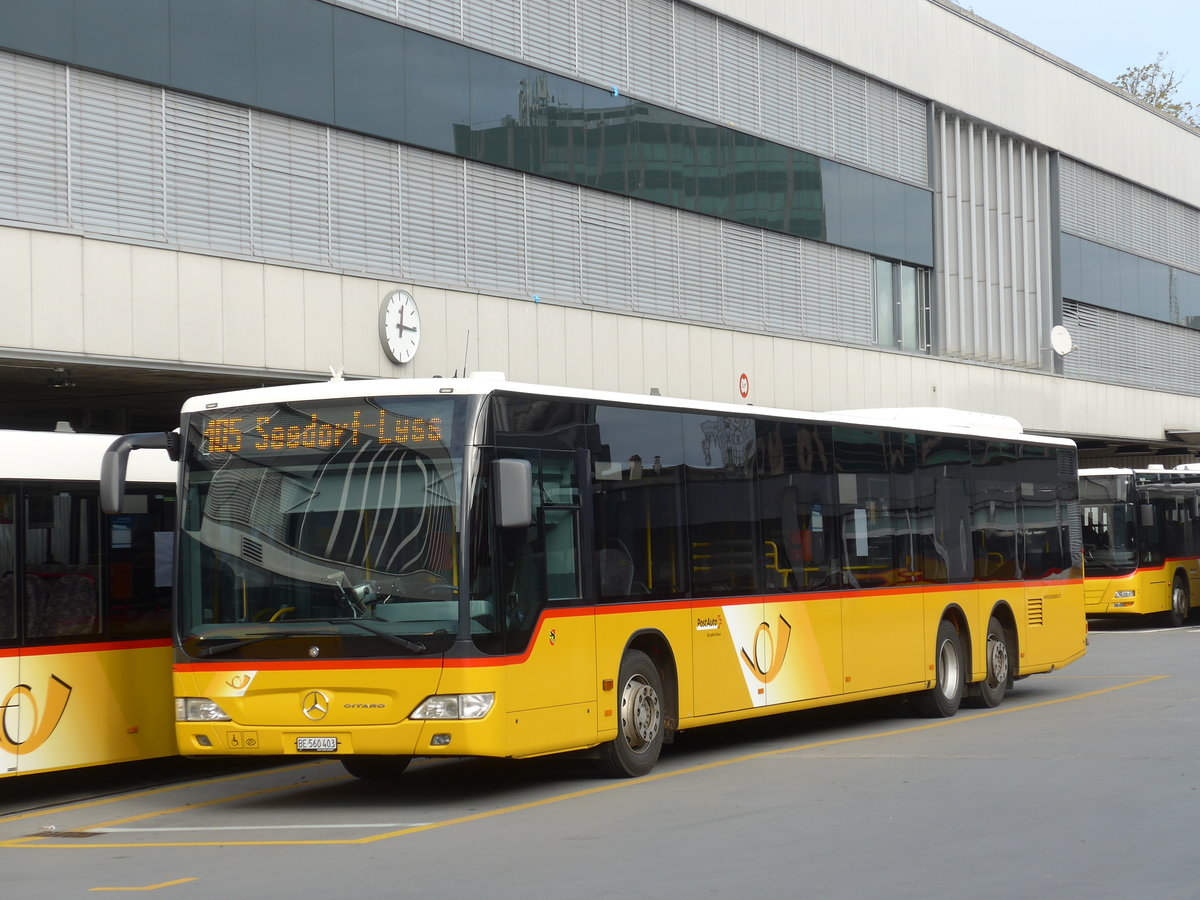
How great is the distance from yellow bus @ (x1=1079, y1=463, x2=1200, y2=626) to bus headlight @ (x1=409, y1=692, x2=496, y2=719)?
81.0ft

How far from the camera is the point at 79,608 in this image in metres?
12.8

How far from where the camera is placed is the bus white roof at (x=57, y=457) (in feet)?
40.4

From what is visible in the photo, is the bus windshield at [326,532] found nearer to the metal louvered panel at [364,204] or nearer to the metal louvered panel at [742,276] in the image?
the metal louvered panel at [364,204]

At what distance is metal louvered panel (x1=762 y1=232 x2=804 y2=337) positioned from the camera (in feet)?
104

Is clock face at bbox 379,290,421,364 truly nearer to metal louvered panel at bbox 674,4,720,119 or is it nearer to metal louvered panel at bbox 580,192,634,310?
metal louvered panel at bbox 580,192,634,310

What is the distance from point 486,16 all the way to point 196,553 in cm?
1463

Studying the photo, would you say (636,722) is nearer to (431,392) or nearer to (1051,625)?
(431,392)

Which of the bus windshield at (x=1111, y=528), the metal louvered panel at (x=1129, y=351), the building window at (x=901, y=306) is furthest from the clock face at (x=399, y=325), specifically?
the metal louvered panel at (x=1129, y=351)

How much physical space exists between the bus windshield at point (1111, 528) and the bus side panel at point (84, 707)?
23963mm

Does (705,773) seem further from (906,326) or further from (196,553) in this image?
(906,326)

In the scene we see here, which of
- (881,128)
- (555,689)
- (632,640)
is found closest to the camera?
(555,689)

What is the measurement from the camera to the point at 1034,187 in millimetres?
41531

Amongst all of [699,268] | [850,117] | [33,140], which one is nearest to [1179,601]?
[850,117]

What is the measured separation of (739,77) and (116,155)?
14.4 meters
